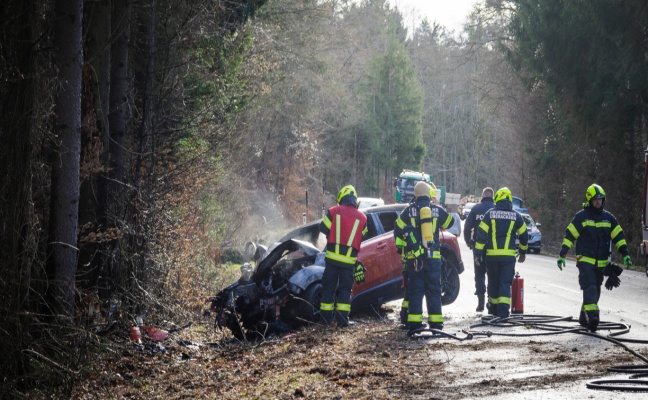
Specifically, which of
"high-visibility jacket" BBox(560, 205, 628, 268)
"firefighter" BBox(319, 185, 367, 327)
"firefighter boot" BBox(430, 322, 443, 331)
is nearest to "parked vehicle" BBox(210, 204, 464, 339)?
"firefighter" BBox(319, 185, 367, 327)

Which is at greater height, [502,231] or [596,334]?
[502,231]

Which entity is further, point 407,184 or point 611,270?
point 407,184

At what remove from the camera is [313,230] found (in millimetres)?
14953

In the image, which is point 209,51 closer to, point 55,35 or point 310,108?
point 55,35

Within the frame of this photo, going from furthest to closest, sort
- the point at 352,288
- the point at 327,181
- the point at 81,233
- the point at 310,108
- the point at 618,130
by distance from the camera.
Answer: the point at 327,181 < the point at 310,108 < the point at 618,130 < the point at 352,288 < the point at 81,233

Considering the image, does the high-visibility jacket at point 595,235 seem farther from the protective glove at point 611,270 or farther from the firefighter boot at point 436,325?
the firefighter boot at point 436,325

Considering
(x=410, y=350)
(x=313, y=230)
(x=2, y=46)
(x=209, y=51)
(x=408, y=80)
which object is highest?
(x=408, y=80)

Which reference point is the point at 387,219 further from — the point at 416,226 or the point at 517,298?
the point at 416,226

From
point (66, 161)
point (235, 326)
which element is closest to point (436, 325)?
point (235, 326)

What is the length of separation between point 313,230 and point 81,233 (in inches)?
164

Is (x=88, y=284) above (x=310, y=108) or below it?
below

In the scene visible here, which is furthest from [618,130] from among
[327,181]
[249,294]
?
[327,181]

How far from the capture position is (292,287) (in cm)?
1285

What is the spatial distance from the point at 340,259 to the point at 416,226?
119 centimetres
